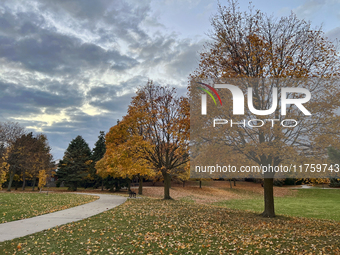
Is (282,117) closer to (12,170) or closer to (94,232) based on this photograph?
(94,232)

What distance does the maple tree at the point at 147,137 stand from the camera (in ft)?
65.7

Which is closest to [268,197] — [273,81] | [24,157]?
[273,81]

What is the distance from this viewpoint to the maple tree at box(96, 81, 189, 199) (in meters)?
20.0

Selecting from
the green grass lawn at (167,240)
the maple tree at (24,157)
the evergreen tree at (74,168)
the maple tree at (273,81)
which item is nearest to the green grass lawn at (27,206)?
the green grass lawn at (167,240)

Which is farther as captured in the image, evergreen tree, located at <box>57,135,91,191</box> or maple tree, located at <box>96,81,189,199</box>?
evergreen tree, located at <box>57,135,91,191</box>

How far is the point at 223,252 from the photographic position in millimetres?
6594

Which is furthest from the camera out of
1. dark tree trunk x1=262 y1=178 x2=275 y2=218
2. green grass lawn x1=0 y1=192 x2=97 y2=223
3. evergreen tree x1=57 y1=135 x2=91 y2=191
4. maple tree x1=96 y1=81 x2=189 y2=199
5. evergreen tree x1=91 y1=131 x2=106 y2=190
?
evergreen tree x1=91 y1=131 x2=106 y2=190

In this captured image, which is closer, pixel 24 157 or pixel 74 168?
pixel 24 157

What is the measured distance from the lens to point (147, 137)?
2295 centimetres

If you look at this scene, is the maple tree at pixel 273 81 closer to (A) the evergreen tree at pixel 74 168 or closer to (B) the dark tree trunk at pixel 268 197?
(B) the dark tree trunk at pixel 268 197

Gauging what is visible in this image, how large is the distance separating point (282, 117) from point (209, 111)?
11.4ft

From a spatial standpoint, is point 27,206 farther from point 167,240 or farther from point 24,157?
point 24,157

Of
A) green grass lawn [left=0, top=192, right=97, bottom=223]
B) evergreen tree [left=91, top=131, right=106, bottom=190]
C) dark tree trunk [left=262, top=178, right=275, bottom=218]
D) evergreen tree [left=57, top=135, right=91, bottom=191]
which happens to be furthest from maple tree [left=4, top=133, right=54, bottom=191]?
dark tree trunk [left=262, top=178, right=275, bottom=218]

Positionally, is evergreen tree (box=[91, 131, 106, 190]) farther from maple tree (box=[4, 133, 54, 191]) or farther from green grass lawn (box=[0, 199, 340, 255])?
green grass lawn (box=[0, 199, 340, 255])
